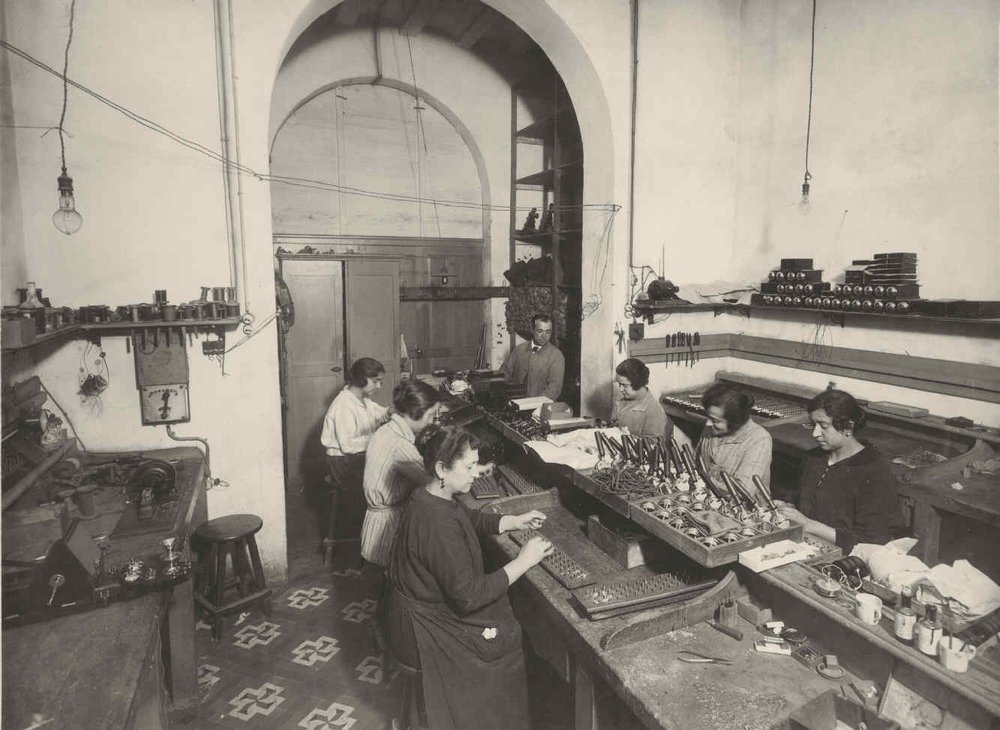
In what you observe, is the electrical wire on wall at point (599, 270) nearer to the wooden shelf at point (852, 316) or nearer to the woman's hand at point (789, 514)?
the wooden shelf at point (852, 316)

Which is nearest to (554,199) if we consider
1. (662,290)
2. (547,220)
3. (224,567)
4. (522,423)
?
(547,220)

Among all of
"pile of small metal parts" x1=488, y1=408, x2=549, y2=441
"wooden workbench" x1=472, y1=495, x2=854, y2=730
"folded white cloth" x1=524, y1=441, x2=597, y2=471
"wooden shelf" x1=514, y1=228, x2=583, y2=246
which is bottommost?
"wooden workbench" x1=472, y1=495, x2=854, y2=730

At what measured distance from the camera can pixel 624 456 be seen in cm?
407

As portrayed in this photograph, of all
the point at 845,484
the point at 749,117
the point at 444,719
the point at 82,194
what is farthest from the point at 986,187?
the point at 82,194

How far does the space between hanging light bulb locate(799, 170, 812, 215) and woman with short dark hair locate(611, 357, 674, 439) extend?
275 cm

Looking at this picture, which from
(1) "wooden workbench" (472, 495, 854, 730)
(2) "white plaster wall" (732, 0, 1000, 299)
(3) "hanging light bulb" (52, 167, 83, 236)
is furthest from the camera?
(2) "white plaster wall" (732, 0, 1000, 299)

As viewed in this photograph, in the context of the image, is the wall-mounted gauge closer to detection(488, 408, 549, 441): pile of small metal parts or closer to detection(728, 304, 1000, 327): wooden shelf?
detection(488, 408, 549, 441): pile of small metal parts

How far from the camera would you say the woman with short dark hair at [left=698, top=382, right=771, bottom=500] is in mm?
4102

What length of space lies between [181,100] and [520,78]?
560 centimetres

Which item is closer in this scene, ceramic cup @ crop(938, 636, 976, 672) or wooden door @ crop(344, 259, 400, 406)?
ceramic cup @ crop(938, 636, 976, 672)

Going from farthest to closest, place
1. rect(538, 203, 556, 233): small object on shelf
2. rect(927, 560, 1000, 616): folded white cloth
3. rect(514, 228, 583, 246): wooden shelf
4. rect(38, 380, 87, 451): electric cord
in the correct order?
rect(538, 203, 556, 233): small object on shelf, rect(514, 228, 583, 246): wooden shelf, rect(38, 380, 87, 451): electric cord, rect(927, 560, 1000, 616): folded white cloth

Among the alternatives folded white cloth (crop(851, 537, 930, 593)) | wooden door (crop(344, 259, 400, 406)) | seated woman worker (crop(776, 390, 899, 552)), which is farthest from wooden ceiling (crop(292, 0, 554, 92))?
folded white cloth (crop(851, 537, 930, 593))

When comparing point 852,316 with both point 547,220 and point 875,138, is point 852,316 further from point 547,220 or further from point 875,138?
point 547,220

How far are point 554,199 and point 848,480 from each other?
5.60 m
